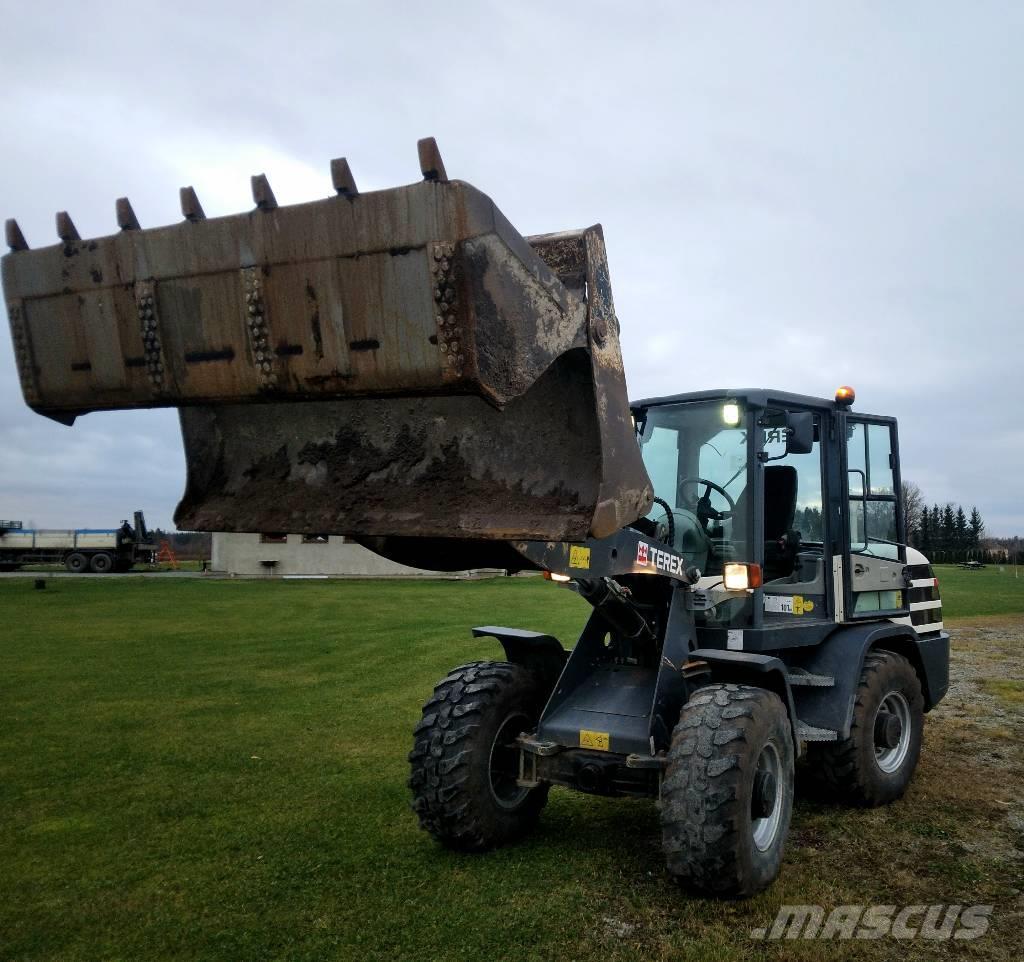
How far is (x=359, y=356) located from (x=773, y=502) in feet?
11.9

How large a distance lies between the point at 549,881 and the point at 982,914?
2176 millimetres

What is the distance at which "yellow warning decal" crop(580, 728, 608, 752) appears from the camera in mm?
5047

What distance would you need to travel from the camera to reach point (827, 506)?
21.8 ft

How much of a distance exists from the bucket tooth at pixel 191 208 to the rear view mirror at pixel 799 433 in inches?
141

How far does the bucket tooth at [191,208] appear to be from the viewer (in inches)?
157

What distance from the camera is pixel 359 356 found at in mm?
3824

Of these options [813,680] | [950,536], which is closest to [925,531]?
[950,536]

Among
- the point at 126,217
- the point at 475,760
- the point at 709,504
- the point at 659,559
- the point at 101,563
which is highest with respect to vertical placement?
the point at 126,217

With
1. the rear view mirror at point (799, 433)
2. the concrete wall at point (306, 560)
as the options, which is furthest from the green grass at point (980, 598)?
the concrete wall at point (306, 560)

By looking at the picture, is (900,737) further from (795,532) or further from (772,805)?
(772,805)

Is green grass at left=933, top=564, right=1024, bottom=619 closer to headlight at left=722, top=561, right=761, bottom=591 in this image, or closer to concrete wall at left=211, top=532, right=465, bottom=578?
headlight at left=722, top=561, right=761, bottom=591

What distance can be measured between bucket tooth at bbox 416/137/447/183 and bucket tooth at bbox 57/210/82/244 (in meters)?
1.78

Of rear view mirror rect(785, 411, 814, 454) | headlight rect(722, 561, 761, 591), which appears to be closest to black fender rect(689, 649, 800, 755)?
headlight rect(722, 561, 761, 591)

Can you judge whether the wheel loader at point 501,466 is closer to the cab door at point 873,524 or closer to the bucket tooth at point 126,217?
the bucket tooth at point 126,217
